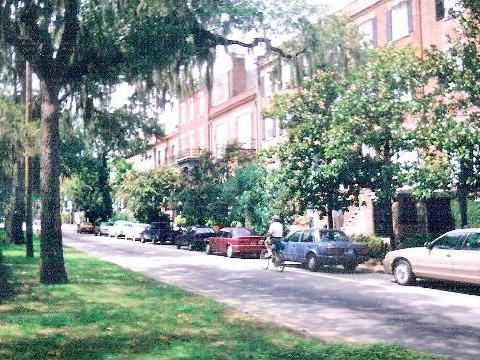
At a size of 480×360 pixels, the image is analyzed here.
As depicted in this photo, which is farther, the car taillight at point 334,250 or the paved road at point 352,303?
the car taillight at point 334,250

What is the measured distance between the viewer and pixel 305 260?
63.7 feet

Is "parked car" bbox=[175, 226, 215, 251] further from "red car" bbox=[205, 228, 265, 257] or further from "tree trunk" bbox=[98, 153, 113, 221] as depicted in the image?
"tree trunk" bbox=[98, 153, 113, 221]

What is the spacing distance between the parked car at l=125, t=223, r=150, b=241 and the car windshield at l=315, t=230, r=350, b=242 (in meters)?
23.4

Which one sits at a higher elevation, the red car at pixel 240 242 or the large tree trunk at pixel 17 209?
the large tree trunk at pixel 17 209

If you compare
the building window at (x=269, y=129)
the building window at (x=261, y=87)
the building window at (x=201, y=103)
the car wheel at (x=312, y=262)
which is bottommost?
the car wheel at (x=312, y=262)

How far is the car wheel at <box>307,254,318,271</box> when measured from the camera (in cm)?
1880

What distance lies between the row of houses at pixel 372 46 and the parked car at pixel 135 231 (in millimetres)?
7515

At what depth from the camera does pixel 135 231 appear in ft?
141

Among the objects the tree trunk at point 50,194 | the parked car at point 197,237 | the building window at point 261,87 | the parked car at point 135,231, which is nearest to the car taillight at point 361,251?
the tree trunk at point 50,194

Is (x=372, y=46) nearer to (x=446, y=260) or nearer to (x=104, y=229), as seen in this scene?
(x=446, y=260)

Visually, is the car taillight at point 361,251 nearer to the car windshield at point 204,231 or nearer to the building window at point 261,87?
the car windshield at point 204,231

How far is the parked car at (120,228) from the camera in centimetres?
4629

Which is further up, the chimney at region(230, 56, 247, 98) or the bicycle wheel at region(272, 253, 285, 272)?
the chimney at region(230, 56, 247, 98)

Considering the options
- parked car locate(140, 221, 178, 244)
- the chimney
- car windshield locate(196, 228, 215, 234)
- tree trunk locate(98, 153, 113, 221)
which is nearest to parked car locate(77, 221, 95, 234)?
→ tree trunk locate(98, 153, 113, 221)
